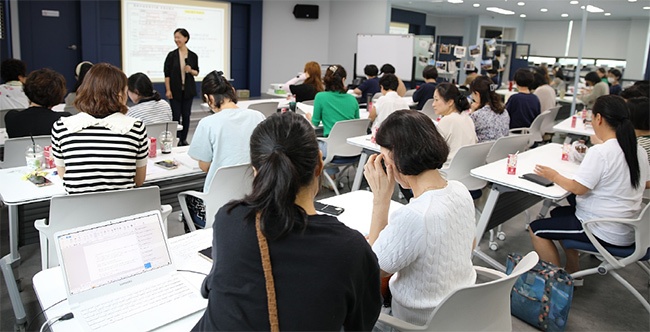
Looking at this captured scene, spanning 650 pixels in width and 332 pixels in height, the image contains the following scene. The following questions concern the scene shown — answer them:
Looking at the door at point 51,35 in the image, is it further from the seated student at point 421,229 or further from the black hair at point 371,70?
the seated student at point 421,229

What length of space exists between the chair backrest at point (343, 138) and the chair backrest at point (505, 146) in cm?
134

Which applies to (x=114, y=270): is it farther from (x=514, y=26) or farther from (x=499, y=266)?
(x=514, y=26)

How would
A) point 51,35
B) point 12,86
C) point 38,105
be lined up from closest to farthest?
point 38,105 → point 12,86 → point 51,35

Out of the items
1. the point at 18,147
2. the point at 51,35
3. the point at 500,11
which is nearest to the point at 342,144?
the point at 18,147

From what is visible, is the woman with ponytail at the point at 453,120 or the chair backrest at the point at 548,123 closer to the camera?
the woman with ponytail at the point at 453,120

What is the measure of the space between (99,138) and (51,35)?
722 centimetres

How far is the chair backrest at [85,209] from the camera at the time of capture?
2.21m

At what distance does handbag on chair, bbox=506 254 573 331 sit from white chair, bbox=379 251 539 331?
1.17m

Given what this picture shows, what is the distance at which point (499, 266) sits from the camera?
11.6 feet

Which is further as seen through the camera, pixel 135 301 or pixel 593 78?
pixel 593 78

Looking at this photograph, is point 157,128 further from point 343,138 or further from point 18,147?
point 343,138

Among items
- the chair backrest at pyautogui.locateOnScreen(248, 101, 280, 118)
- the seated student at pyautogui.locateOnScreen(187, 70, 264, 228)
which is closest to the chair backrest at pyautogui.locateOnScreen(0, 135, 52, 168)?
the seated student at pyautogui.locateOnScreen(187, 70, 264, 228)

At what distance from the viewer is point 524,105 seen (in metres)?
5.77

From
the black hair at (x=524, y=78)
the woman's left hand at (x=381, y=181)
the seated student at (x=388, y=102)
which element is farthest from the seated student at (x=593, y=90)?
the woman's left hand at (x=381, y=181)
